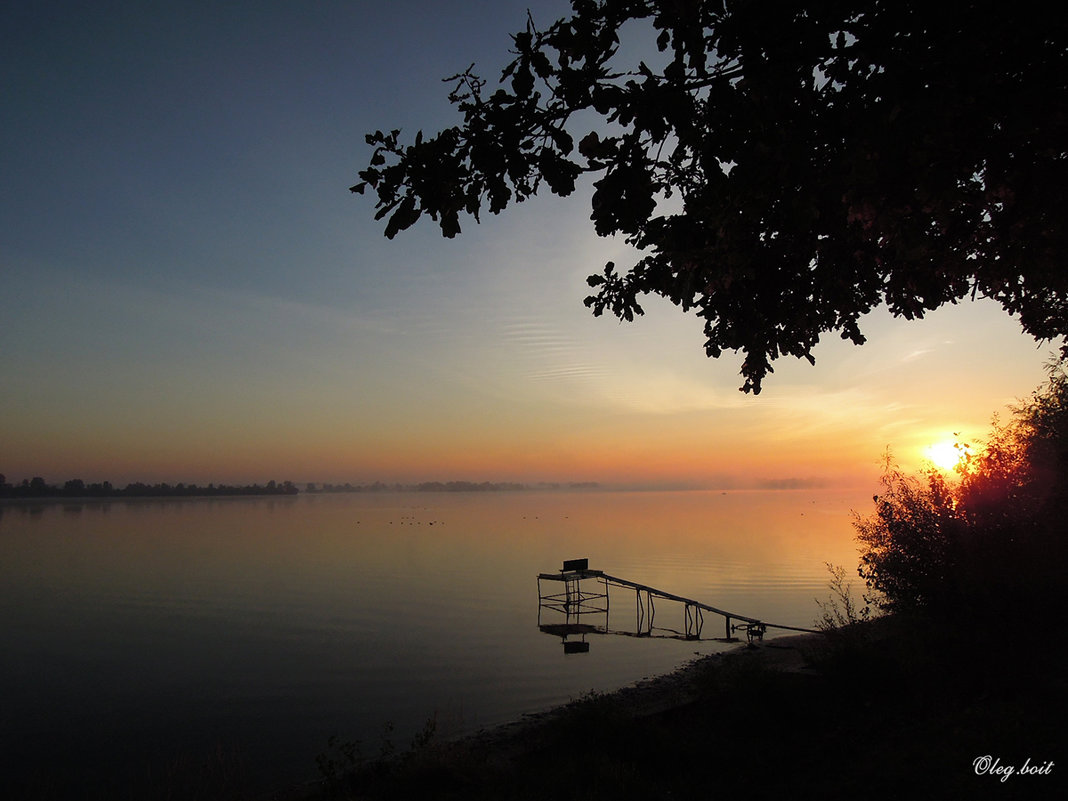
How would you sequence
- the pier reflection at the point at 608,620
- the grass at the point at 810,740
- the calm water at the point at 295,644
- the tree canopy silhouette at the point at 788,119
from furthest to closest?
the pier reflection at the point at 608,620
the calm water at the point at 295,644
the grass at the point at 810,740
the tree canopy silhouette at the point at 788,119

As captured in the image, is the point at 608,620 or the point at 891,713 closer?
the point at 891,713

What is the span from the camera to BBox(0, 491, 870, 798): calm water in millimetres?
20672

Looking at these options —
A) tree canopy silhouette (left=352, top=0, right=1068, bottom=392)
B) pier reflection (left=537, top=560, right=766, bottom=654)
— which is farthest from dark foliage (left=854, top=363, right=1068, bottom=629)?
pier reflection (left=537, top=560, right=766, bottom=654)

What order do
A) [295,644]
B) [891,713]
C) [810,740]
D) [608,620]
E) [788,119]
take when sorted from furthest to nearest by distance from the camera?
1. [608,620]
2. [295,644]
3. [891,713]
4. [810,740]
5. [788,119]

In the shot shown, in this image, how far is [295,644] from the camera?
3359 cm

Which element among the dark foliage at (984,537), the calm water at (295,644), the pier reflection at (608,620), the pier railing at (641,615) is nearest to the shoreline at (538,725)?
the calm water at (295,644)

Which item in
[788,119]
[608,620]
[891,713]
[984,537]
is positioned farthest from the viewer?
[608,620]

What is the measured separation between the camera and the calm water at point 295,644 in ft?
67.8

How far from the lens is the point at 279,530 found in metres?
117

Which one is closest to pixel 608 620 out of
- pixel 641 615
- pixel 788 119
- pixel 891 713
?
pixel 641 615

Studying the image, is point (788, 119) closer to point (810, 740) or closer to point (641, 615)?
point (810, 740)

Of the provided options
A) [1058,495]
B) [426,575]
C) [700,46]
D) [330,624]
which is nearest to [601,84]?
[700,46]

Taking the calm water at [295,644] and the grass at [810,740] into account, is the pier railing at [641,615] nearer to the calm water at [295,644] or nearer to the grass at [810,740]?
the calm water at [295,644]

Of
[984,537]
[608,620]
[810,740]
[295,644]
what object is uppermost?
[984,537]
